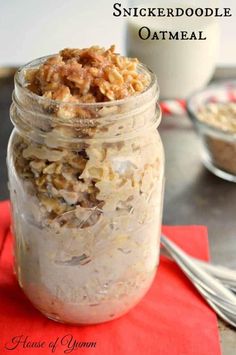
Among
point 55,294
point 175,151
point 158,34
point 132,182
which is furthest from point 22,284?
point 158,34

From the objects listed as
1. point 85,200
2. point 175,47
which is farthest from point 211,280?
point 175,47

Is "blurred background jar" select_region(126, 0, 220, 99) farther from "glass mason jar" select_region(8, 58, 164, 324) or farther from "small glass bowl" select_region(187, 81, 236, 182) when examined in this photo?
"glass mason jar" select_region(8, 58, 164, 324)

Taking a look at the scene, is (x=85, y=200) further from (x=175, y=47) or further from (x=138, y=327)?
(x=175, y=47)

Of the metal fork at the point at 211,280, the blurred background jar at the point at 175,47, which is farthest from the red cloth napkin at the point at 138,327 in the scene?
the blurred background jar at the point at 175,47

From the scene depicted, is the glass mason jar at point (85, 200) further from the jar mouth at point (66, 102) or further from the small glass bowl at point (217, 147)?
the small glass bowl at point (217, 147)

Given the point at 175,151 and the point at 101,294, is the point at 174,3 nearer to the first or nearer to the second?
the point at 175,151

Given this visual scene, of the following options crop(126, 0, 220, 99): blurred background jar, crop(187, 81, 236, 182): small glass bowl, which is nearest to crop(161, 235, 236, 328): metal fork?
crop(187, 81, 236, 182): small glass bowl
